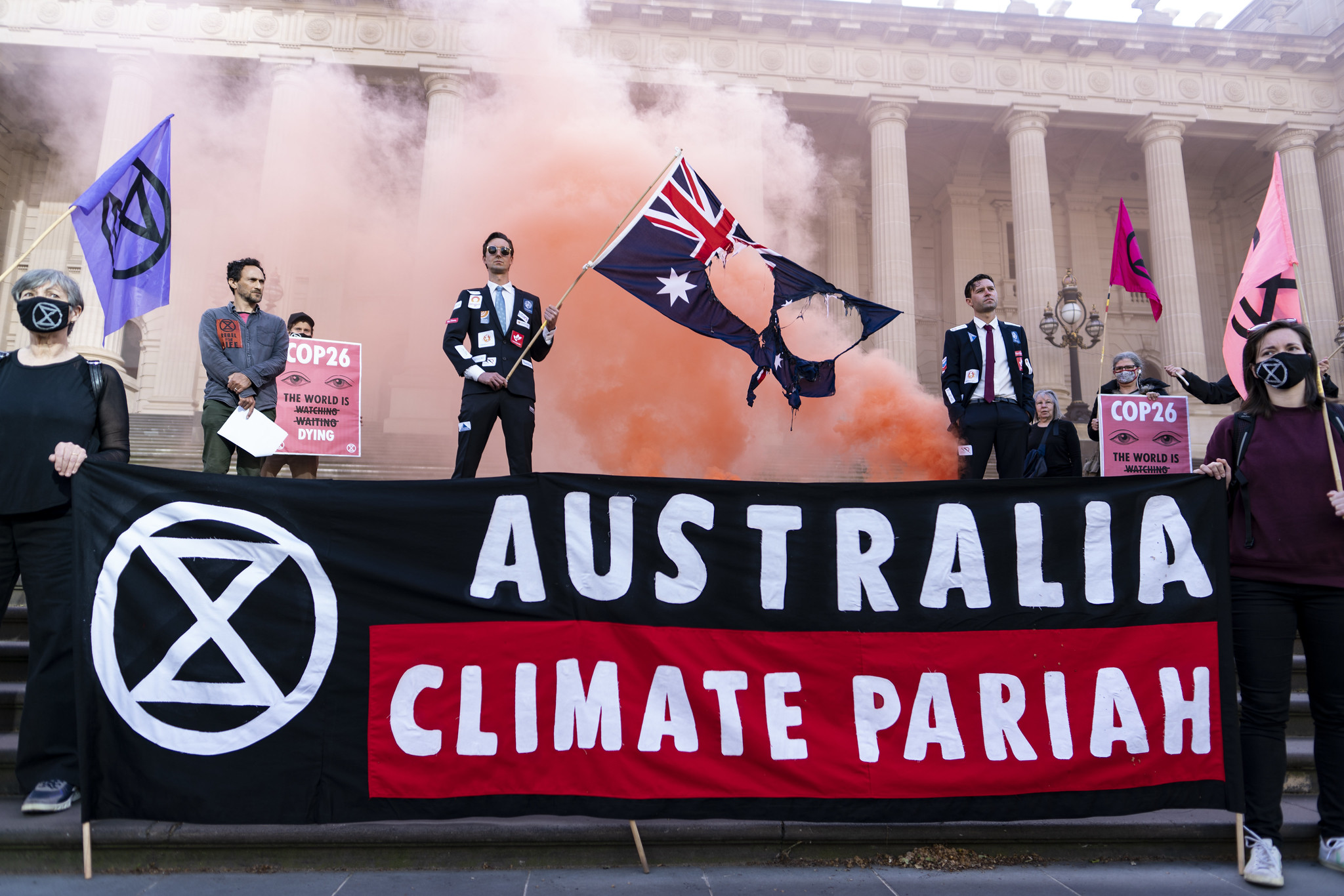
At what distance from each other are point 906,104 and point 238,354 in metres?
18.5

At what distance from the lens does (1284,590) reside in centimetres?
289

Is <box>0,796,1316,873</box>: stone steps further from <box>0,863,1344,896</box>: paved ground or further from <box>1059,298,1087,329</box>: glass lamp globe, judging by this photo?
<box>1059,298,1087,329</box>: glass lamp globe

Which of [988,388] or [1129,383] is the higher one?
[1129,383]

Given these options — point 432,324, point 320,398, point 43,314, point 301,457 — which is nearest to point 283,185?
point 432,324

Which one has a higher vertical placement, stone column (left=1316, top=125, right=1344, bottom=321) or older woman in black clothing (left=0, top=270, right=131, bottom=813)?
stone column (left=1316, top=125, right=1344, bottom=321)

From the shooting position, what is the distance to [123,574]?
2.74 meters

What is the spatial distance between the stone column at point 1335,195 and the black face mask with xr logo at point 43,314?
2522 centimetres

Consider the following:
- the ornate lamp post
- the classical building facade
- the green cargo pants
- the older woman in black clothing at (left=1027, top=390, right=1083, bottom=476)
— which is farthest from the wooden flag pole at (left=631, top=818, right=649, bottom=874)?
the classical building facade

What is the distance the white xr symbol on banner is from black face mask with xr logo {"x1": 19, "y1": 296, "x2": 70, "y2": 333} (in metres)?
0.93

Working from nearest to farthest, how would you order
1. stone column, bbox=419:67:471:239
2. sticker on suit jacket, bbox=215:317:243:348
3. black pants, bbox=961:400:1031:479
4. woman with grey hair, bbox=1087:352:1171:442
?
sticker on suit jacket, bbox=215:317:243:348 < black pants, bbox=961:400:1031:479 < woman with grey hair, bbox=1087:352:1171:442 < stone column, bbox=419:67:471:239

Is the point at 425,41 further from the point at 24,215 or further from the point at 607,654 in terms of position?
the point at 607,654

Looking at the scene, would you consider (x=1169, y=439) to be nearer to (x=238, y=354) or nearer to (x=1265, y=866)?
(x=1265, y=866)

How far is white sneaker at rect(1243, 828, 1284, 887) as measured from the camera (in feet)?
8.68

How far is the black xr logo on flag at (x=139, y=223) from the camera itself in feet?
14.7
